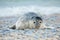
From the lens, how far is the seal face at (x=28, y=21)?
119 inches

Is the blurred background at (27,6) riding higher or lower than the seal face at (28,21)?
higher

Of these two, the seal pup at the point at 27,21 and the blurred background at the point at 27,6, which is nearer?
the seal pup at the point at 27,21

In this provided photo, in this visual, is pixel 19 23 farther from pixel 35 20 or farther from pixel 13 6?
pixel 13 6

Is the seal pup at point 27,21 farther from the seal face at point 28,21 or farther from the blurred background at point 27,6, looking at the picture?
the blurred background at point 27,6

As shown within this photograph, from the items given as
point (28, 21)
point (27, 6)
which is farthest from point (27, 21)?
point (27, 6)

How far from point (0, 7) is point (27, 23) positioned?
74 centimetres

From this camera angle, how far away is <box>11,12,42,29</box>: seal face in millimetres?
3027

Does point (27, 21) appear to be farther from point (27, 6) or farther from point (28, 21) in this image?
point (27, 6)

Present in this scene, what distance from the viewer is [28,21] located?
10.2ft

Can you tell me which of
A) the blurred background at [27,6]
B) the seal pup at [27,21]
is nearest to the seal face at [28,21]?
the seal pup at [27,21]

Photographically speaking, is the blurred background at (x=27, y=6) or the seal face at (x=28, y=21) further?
the blurred background at (x=27, y=6)

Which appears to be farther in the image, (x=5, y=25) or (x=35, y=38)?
(x=5, y=25)

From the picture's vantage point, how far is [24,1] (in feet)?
12.2

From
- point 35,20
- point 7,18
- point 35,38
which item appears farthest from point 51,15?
point 35,38
